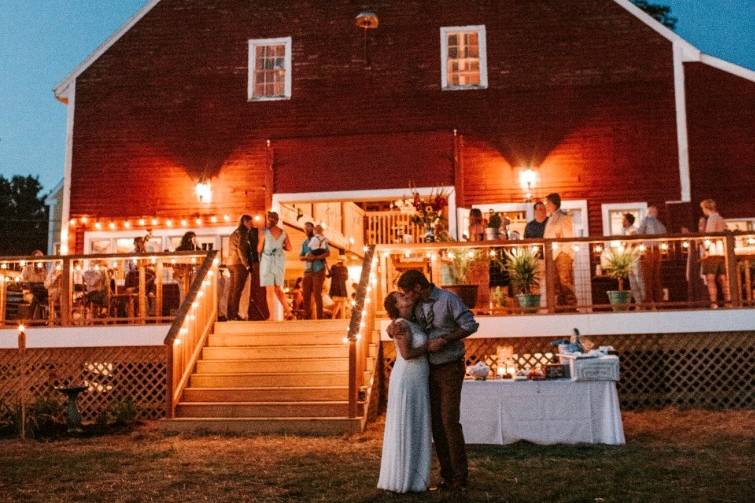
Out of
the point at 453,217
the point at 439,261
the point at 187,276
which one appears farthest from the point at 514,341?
the point at 187,276

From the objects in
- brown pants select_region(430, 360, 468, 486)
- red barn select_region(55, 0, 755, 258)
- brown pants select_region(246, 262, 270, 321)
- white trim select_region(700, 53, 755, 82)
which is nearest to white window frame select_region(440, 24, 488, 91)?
red barn select_region(55, 0, 755, 258)

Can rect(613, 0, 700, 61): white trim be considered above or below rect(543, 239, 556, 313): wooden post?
above

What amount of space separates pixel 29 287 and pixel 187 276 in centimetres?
286

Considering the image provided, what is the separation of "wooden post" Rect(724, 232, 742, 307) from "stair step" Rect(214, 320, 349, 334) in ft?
17.2

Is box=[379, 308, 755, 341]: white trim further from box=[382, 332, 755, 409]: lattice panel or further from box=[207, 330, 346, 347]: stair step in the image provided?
box=[207, 330, 346, 347]: stair step

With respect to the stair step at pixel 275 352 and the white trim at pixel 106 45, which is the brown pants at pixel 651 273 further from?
the white trim at pixel 106 45

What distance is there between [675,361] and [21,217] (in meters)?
47.7

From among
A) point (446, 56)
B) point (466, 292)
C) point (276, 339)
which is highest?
point (446, 56)

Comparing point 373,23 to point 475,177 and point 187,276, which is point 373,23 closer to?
point 475,177

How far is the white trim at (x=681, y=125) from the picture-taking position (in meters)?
15.0

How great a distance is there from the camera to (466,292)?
11.1 m

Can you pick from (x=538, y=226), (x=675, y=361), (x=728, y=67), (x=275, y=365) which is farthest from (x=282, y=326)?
(x=728, y=67)

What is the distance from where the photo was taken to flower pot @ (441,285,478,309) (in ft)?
36.4

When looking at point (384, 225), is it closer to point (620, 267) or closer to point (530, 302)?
point (530, 302)
